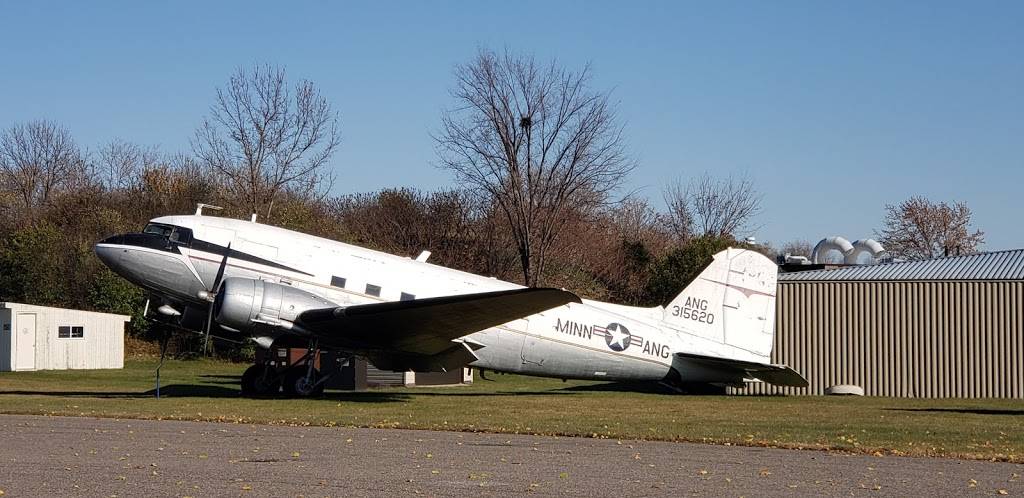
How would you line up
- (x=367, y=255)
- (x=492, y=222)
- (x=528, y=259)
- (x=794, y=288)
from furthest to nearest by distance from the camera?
(x=492, y=222), (x=528, y=259), (x=794, y=288), (x=367, y=255)

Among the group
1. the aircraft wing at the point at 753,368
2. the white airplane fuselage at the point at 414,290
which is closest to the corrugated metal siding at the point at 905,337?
the white airplane fuselage at the point at 414,290

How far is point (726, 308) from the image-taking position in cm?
2833

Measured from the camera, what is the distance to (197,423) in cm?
1828

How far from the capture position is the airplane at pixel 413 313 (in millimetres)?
23438

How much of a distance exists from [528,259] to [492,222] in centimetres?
904

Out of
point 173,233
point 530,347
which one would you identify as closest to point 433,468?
point 173,233

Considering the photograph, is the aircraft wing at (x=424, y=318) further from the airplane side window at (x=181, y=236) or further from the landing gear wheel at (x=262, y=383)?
the airplane side window at (x=181, y=236)

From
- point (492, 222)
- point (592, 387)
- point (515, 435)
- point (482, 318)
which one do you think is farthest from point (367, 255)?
point (492, 222)

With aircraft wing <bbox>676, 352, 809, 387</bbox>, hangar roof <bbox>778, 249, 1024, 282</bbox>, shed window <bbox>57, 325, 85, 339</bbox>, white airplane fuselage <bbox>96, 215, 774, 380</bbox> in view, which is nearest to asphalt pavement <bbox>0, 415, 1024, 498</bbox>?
white airplane fuselage <bbox>96, 215, 774, 380</bbox>

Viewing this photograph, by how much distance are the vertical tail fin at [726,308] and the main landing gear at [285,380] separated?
8.63m

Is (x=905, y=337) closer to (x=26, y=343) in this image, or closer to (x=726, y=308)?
(x=726, y=308)

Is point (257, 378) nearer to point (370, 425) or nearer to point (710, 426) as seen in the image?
point (370, 425)

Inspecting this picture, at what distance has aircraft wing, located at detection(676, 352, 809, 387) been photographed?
88.8 feet

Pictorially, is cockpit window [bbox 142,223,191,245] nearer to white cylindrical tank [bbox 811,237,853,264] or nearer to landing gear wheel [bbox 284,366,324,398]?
landing gear wheel [bbox 284,366,324,398]
